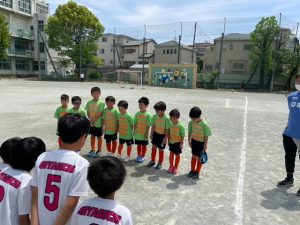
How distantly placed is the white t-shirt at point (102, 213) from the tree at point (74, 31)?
147ft

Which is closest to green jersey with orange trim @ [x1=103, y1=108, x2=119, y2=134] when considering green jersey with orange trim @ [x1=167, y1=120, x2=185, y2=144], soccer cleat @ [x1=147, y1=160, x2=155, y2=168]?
soccer cleat @ [x1=147, y1=160, x2=155, y2=168]

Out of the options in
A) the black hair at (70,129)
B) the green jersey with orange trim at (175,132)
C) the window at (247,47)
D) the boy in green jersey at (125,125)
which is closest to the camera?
the black hair at (70,129)

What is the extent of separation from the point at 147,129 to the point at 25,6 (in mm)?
54972

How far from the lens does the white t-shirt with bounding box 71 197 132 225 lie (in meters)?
1.69

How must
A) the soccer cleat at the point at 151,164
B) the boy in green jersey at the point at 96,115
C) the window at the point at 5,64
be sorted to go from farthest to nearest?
the window at the point at 5,64
the boy in green jersey at the point at 96,115
the soccer cleat at the point at 151,164

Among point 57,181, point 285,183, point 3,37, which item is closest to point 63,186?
point 57,181

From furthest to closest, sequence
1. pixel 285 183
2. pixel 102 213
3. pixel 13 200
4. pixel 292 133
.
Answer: pixel 285 183 → pixel 292 133 → pixel 13 200 → pixel 102 213

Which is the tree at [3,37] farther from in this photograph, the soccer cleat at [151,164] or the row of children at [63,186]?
the row of children at [63,186]

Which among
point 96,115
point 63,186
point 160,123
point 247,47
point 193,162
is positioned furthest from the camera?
point 247,47

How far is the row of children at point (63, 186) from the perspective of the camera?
1.74m

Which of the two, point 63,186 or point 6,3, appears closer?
point 63,186

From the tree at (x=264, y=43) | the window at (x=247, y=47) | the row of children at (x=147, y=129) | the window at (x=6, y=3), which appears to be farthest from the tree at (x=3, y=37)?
the row of children at (x=147, y=129)

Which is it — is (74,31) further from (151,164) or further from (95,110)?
(151,164)

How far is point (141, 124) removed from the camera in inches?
228
